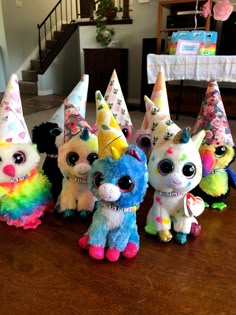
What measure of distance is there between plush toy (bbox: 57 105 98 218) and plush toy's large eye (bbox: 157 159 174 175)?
0.14m

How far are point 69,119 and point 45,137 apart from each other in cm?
13

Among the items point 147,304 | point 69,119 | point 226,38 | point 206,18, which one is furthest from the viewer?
point 226,38

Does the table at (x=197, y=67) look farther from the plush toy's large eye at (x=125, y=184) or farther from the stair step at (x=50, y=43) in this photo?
the stair step at (x=50, y=43)

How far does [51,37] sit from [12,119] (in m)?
3.92

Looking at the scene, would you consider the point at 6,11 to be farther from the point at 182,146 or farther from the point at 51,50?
the point at 182,146

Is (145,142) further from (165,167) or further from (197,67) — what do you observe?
(197,67)

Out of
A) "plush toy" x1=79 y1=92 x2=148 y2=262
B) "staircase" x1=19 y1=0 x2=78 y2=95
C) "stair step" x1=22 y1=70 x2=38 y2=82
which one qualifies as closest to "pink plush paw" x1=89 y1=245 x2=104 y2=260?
"plush toy" x1=79 y1=92 x2=148 y2=262

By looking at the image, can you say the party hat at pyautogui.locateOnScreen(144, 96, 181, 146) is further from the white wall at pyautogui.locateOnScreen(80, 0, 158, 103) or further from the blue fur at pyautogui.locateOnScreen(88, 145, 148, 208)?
the white wall at pyautogui.locateOnScreen(80, 0, 158, 103)

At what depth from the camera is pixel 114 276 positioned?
474 millimetres

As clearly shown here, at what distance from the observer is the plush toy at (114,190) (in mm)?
468

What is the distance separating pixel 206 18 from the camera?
7.37 ft

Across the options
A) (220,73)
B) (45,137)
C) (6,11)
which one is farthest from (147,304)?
(6,11)

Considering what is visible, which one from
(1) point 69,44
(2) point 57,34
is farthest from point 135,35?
(2) point 57,34

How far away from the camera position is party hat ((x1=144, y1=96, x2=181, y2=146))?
57cm
